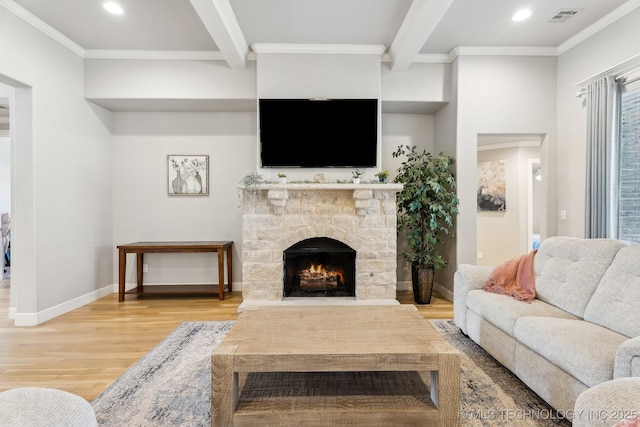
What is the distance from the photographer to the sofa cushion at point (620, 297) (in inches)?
73.5

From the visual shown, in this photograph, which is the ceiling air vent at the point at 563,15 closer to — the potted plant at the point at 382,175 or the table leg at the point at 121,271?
the potted plant at the point at 382,175

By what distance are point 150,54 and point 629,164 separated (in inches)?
204

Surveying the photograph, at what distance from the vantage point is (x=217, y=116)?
15.5 feet

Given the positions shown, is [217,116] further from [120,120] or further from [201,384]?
A: [201,384]

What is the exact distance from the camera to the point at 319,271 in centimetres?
413

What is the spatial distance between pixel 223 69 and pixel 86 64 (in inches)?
64.5

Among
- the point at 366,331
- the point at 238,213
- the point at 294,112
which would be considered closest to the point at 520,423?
the point at 366,331

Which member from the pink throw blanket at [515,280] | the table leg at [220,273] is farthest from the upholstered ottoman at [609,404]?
the table leg at [220,273]

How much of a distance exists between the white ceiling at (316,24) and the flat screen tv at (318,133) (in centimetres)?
68

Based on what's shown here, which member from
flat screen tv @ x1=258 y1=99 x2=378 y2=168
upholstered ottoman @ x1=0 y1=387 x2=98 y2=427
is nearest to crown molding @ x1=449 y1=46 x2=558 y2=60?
flat screen tv @ x1=258 y1=99 x2=378 y2=168

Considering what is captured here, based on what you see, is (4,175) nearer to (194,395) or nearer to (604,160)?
(194,395)

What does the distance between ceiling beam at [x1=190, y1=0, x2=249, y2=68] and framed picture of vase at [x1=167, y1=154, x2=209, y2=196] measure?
1.37 meters

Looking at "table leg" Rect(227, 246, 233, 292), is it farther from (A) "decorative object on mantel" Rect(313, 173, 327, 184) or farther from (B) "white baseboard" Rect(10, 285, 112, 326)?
(B) "white baseboard" Rect(10, 285, 112, 326)

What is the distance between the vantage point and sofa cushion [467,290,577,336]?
2.26 meters
